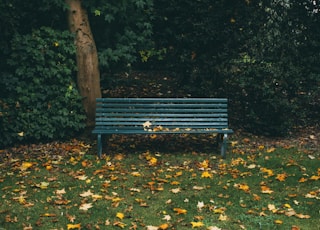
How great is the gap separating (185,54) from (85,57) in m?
1.87

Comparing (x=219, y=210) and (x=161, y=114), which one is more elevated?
(x=161, y=114)

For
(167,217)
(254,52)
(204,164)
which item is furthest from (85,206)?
(254,52)

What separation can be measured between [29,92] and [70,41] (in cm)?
112

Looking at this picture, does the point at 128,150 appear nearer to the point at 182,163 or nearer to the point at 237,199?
the point at 182,163

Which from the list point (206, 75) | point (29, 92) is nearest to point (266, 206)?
point (206, 75)

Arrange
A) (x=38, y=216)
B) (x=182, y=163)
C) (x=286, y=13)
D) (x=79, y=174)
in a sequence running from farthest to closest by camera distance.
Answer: (x=286, y=13) < (x=182, y=163) < (x=79, y=174) < (x=38, y=216)

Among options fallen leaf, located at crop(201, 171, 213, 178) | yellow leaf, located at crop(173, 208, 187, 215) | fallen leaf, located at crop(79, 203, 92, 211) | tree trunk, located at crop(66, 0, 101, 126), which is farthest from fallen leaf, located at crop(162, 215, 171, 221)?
tree trunk, located at crop(66, 0, 101, 126)

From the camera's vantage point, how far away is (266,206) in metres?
5.22

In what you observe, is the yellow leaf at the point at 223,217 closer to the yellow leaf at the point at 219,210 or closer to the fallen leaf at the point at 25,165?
the yellow leaf at the point at 219,210

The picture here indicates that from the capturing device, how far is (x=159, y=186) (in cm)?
587

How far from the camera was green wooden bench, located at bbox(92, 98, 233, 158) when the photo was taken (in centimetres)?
711

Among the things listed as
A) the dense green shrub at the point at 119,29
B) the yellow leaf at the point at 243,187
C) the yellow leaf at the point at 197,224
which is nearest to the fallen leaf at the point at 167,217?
the yellow leaf at the point at 197,224

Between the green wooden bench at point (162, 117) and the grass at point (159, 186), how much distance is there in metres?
0.44

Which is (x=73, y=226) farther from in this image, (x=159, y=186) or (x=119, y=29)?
(x=119, y=29)
